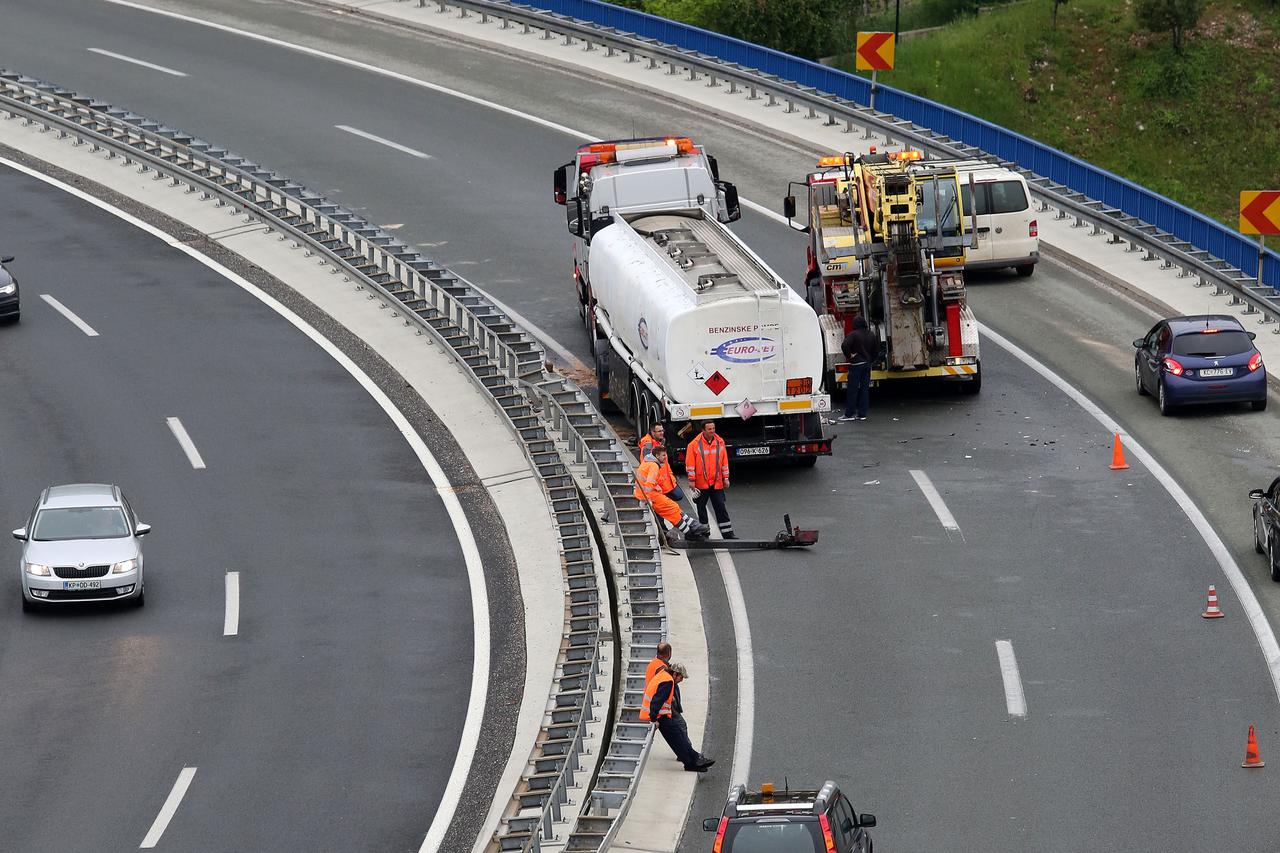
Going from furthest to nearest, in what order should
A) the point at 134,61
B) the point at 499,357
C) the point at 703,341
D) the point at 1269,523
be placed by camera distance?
1. the point at 134,61
2. the point at 499,357
3. the point at 703,341
4. the point at 1269,523

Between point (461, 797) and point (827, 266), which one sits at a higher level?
point (827, 266)

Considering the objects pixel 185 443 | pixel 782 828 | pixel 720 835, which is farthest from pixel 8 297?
pixel 782 828

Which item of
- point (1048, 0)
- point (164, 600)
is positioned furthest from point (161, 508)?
point (1048, 0)

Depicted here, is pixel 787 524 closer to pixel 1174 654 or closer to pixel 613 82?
pixel 1174 654

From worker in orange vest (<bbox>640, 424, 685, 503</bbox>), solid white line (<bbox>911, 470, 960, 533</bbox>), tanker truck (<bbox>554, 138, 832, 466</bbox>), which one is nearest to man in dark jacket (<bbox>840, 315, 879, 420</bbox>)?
tanker truck (<bbox>554, 138, 832, 466</bbox>)

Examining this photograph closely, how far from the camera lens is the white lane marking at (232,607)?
989 inches

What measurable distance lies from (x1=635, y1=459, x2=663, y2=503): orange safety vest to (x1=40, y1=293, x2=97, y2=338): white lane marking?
12.5m

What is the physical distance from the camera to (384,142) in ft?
147

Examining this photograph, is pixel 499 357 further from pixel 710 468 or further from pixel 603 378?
pixel 710 468

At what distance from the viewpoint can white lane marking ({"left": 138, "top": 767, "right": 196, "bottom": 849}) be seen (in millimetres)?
20188

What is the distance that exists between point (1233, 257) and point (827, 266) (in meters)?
9.56

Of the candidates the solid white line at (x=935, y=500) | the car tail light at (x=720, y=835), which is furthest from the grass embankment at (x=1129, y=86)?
the car tail light at (x=720, y=835)

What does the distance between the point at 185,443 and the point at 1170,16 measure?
142ft

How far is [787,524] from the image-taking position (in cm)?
2669
